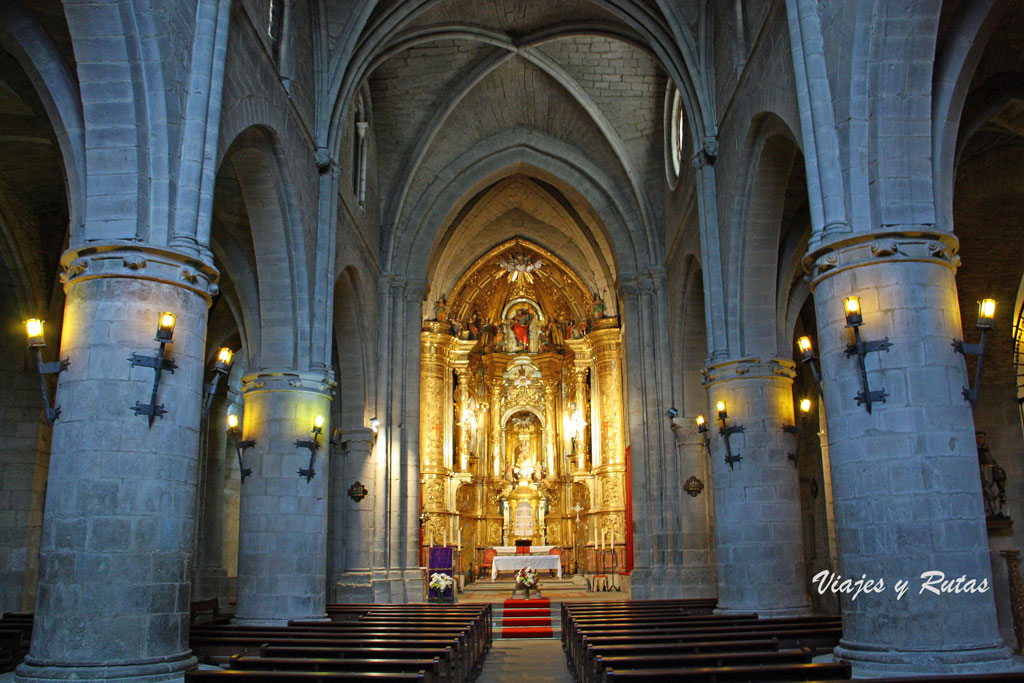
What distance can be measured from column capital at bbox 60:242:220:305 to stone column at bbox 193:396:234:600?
15.4m

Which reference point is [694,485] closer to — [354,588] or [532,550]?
[354,588]

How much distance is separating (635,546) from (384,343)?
330 inches

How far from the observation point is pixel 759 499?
1385 cm

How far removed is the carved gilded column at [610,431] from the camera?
101 ft

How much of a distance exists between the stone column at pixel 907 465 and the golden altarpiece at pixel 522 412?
21.0m

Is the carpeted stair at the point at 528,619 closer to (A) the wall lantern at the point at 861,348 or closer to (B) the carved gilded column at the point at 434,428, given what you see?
(B) the carved gilded column at the point at 434,428

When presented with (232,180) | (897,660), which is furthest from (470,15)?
(897,660)

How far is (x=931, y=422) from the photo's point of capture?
8.43 metres

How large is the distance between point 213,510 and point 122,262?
16.9 meters

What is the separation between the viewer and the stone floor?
12141 mm

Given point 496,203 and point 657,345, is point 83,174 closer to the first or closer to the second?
point 657,345

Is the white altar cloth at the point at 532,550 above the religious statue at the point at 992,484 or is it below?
below

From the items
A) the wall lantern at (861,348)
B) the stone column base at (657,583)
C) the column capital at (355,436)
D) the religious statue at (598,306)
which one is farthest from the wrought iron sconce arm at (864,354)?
the religious statue at (598,306)

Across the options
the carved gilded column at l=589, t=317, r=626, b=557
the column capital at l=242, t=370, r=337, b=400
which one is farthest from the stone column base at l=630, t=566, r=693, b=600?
the column capital at l=242, t=370, r=337, b=400
